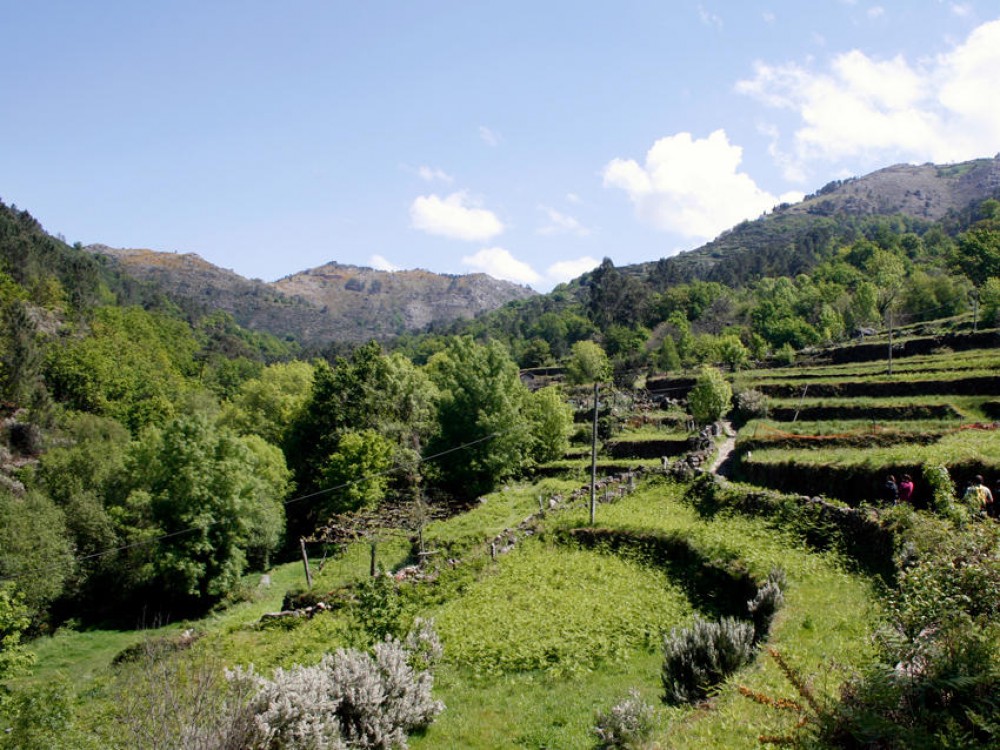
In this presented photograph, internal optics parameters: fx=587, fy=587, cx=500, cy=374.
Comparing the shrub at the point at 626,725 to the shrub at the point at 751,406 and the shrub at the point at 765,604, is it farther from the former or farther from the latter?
the shrub at the point at 751,406

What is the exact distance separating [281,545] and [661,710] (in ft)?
114

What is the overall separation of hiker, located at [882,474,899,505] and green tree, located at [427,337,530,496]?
2089 cm

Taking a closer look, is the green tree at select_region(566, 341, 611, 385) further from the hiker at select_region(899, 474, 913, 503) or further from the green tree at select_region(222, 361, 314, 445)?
the hiker at select_region(899, 474, 913, 503)

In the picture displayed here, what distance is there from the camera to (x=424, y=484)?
40.7 m

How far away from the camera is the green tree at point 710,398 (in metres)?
42.5

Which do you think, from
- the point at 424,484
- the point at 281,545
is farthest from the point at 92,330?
the point at 424,484

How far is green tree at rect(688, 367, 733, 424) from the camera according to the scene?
1673 inches

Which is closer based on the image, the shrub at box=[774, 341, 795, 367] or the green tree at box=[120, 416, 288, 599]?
the green tree at box=[120, 416, 288, 599]

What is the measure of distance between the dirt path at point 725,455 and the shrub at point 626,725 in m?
21.5

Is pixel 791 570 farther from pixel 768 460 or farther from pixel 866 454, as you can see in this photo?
pixel 768 460

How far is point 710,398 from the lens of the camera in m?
42.6

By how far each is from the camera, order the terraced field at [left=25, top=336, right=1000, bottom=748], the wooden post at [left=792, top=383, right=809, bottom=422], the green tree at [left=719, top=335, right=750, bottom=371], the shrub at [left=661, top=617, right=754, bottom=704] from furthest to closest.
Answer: the green tree at [left=719, top=335, right=750, bottom=371] < the wooden post at [left=792, top=383, right=809, bottom=422] < the terraced field at [left=25, top=336, right=1000, bottom=748] < the shrub at [left=661, top=617, right=754, bottom=704]

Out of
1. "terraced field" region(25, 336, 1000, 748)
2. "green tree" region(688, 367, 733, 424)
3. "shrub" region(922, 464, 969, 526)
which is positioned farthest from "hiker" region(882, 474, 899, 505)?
"green tree" region(688, 367, 733, 424)

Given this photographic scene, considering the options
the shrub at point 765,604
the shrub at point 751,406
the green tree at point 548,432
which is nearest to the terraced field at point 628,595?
the shrub at point 765,604
